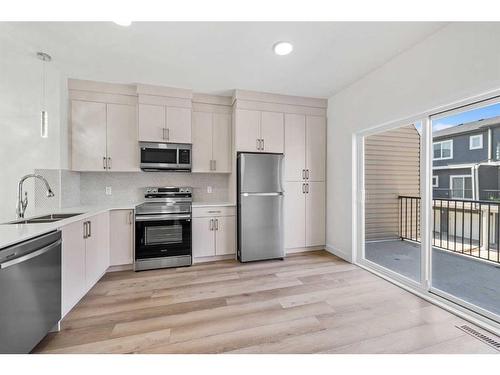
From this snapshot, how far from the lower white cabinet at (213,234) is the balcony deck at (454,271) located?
2.13 m

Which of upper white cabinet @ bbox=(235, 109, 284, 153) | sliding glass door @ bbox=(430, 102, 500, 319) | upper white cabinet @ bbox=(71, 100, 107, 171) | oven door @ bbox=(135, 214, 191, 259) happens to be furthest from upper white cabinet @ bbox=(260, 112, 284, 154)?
upper white cabinet @ bbox=(71, 100, 107, 171)

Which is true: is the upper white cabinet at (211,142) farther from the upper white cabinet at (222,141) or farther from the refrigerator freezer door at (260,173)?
the refrigerator freezer door at (260,173)

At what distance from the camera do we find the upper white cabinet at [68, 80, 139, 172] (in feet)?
A: 9.87

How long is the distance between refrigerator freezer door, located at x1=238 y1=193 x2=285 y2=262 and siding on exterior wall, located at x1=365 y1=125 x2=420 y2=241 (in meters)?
1.40

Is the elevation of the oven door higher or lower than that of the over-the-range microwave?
lower

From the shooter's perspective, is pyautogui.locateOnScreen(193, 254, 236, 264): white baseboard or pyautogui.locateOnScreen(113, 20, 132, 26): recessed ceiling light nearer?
pyautogui.locateOnScreen(113, 20, 132, 26): recessed ceiling light

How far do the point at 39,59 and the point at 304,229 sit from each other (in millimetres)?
4205

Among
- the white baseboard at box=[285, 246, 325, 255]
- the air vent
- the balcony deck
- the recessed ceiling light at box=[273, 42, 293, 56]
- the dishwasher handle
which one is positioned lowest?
the air vent

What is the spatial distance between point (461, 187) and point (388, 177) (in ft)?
4.74

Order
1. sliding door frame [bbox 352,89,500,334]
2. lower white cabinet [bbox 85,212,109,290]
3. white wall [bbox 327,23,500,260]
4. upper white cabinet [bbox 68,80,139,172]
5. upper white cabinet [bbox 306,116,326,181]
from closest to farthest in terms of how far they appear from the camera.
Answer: white wall [bbox 327,23,500,260] → sliding door frame [bbox 352,89,500,334] → lower white cabinet [bbox 85,212,109,290] → upper white cabinet [bbox 68,80,139,172] → upper white cabinet [bbox 306,116,326,181]

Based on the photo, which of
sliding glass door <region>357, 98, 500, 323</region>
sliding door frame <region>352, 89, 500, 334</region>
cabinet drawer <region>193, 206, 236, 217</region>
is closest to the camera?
sliding door frame <region>352, 89, 500, 334</region>

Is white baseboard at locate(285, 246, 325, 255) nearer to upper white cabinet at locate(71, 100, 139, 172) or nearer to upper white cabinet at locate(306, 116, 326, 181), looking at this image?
upper white cabinet at locate(306, 116, 326, 181)

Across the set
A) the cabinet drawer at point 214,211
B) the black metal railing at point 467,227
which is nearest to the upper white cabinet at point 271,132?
the cabinet drawer at point 214,211

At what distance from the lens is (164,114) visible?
3.23m
